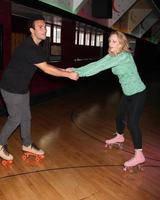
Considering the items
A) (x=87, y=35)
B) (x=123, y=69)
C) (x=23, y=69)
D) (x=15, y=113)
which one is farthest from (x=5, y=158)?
(x=87, y=35)

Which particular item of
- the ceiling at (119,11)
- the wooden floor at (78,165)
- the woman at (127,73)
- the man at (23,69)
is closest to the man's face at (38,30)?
the man at (23,69)

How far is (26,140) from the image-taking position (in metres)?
3.32

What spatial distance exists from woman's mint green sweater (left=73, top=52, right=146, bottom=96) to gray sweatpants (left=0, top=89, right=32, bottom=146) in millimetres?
688

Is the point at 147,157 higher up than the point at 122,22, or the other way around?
the point at 122,22

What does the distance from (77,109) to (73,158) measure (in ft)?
9.29

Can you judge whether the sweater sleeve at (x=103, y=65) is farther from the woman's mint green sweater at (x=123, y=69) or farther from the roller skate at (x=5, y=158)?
the roller skate at (x=5, y=158)

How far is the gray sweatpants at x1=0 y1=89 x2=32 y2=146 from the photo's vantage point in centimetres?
294

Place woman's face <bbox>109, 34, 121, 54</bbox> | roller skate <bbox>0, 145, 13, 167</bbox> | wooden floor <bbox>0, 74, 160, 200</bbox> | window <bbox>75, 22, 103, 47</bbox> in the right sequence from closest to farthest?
1. wooden floor <bbox>0, 74, 160, 200</bbox>
2. woman's face <bbox>109, 34, 121, 54</bbox>
3. roller skate <bbox>0, 145, 13, 167</bbox>
4. window <bbox>75, 22, 103, 47</bbox>

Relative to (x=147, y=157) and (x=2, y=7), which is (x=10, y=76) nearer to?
(x=147, y=157)

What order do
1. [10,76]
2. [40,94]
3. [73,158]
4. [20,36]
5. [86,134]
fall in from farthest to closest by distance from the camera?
[40,94] < [20,36] < [86,134] < [73,158] < [10,76]

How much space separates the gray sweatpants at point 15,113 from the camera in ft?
9.65

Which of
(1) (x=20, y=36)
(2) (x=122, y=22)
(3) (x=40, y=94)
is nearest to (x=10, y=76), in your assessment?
(1) (x=20, y=36)

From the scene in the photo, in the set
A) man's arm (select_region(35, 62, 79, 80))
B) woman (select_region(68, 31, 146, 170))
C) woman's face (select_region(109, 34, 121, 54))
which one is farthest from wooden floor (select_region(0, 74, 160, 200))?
woman's face (select_region(109, 34, 121, 54))

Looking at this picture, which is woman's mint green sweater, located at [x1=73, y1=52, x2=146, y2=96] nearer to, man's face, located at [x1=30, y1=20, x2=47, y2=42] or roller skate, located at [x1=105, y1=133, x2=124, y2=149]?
→ man's face, located at [x1=30, y1=20, x2=47, y2=42]
